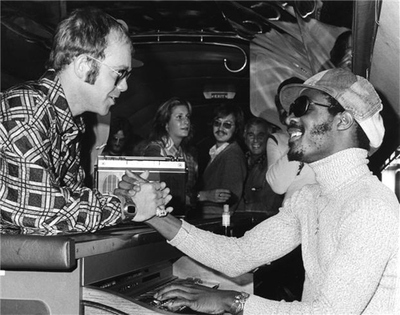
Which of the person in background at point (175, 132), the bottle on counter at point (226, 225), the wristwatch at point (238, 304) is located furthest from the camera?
the person in background at point (175, 132)

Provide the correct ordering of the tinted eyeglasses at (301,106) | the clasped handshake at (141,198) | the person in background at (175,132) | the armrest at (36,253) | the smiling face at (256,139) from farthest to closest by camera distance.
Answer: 1. the smiling face at (256,139)
2. the person in background at (175,132)
3. the tinted eyeglasses at (301,106)
4. the clasped handshake at (141,198)
5. the armrest at (36,253)

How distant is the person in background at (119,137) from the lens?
6.40 metres

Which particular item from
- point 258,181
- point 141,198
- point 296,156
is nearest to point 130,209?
point 141,198

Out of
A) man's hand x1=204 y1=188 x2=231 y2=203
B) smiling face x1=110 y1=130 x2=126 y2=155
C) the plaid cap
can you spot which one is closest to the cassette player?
the plaid cap

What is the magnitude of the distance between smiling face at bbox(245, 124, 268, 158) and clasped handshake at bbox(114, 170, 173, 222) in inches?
143

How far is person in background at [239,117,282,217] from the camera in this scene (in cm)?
523

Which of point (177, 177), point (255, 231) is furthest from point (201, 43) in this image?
point (255, 231)

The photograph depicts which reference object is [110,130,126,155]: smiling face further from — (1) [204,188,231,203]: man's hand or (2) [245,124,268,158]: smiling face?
(1) [204,188,231,203]: man's hand

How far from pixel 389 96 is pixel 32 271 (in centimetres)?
299

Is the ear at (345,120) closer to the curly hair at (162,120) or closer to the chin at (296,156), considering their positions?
the chin at (296,156)

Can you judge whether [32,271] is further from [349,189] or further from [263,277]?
[263,277]

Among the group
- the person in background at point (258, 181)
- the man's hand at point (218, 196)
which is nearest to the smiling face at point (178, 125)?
the man's hand at point (218, 196)

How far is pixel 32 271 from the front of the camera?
1.62m

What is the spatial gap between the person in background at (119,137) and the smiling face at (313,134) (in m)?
4.37
